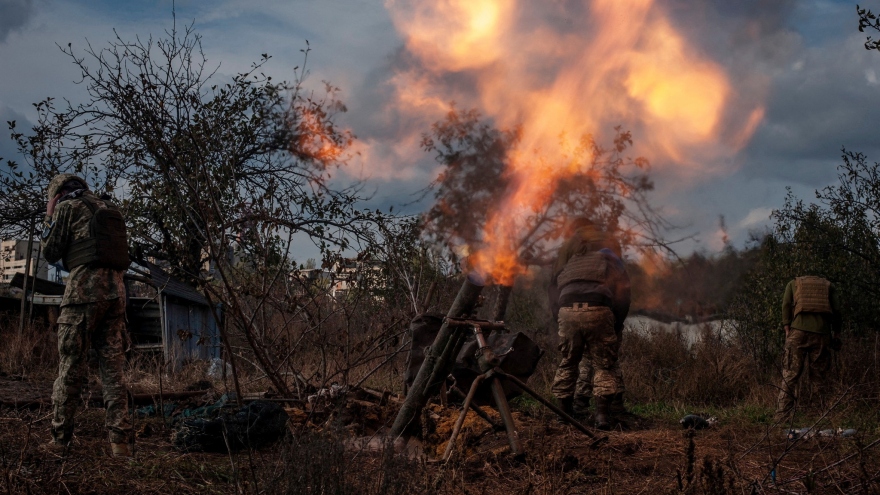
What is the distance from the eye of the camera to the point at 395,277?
9.45m

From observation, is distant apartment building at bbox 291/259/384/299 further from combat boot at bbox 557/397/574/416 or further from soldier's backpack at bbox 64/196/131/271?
combat boot at bbox 557/397/574/416

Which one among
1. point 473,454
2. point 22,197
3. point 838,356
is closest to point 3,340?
point 22,197

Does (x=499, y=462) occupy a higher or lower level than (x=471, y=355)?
lower

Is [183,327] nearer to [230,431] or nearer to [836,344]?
[230,431]

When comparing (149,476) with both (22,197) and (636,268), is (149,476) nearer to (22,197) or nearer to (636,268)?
(636,268)

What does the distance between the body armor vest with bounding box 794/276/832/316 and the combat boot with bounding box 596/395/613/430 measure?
3040 millimetres

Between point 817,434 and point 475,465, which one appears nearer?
point 817,434

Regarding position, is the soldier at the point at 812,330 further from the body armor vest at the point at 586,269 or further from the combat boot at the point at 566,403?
the body armor vest at the point at 586,269

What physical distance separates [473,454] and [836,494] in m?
2.38

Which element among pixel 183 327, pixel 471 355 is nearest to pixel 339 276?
pixel 471 355

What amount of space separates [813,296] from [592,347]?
10.1 ft

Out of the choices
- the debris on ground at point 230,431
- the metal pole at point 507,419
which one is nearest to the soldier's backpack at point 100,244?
the debris on ground at point 230,431

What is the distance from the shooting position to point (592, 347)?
7.15 metres

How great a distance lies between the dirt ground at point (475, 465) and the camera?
3.75 m
